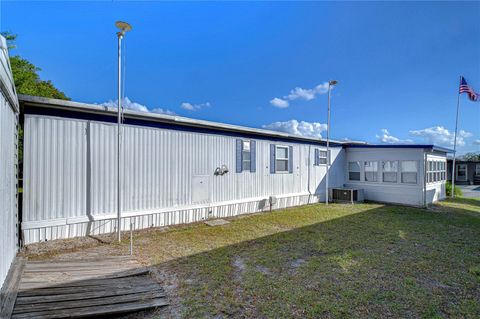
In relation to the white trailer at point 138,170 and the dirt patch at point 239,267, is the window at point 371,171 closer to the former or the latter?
the white trailer at point 138,170

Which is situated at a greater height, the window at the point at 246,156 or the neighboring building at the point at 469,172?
the window at the point at 246,156

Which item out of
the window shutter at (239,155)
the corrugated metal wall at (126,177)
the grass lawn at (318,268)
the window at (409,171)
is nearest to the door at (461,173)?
the window at (409,171)

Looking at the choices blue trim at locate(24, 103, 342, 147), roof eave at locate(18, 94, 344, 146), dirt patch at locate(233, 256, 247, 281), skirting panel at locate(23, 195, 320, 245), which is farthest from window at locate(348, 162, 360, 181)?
dirt patch at locate(233, 256, 247, 281)

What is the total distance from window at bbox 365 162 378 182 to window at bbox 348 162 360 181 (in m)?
0.43

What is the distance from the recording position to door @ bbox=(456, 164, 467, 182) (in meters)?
24.5

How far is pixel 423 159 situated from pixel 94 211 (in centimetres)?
1218

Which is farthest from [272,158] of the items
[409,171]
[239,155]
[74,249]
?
[74,249]

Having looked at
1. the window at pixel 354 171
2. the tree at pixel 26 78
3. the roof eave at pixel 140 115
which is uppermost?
the tree at pixel 26 78

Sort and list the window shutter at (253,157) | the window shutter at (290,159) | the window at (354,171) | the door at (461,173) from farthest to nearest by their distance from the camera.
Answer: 1. the door at (461,173)
2. the window at (354,171)
3. the window shutter at (290,159)
4. the window shutter at (253,157)

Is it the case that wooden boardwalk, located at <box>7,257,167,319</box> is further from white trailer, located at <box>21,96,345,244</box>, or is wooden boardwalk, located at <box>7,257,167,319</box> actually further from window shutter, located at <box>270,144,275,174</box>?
window shutter, located at <box>270,144,275,174</box>

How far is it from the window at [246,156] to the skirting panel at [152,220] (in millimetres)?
1264

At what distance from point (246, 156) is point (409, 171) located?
7.70 meters

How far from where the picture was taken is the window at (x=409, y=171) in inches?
417

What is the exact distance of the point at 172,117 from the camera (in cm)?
641
